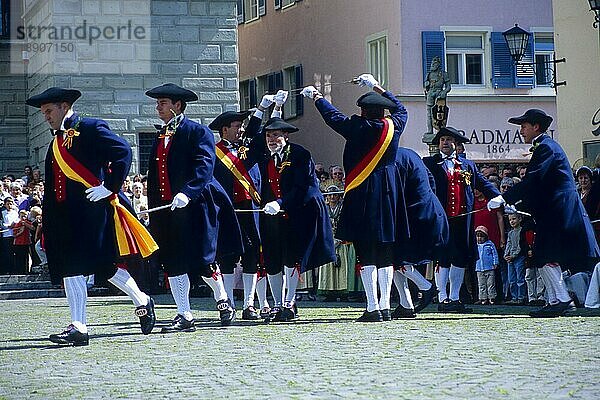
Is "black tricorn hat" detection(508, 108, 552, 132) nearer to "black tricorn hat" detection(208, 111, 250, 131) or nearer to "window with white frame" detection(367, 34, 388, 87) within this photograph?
"black tricorn hat" detection(208, 111, 250, 131)

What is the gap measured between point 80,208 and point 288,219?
330 centimetres

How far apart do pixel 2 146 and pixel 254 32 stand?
11063mm

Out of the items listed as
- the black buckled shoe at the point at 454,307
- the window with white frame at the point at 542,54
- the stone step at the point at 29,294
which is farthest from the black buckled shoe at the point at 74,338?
the window with white frame at the point at 542,54

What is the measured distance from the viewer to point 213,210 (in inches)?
547

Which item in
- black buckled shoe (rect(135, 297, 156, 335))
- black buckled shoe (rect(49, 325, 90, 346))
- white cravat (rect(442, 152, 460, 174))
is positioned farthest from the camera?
white cravat (rect(442, 152, 460, 174))

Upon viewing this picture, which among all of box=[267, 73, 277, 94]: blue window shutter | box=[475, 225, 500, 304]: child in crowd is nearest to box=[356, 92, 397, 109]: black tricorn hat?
box=[475, 225, 500, 304]: child in crowd

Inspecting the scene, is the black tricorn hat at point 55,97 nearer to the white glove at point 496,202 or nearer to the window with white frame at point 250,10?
the white glove at point 496,202

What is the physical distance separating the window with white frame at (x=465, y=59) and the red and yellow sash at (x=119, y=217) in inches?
953

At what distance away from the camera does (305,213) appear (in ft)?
49.8

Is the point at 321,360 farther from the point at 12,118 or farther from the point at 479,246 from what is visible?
the point at 12,118

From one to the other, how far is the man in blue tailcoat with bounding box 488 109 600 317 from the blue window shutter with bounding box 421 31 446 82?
20930mm

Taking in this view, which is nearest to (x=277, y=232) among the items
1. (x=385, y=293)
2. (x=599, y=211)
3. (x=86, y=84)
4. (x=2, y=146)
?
(x=385, y=293)

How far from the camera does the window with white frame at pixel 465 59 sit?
36219mm

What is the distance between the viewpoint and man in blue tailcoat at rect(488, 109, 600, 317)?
14625mm
